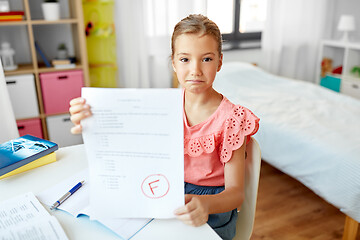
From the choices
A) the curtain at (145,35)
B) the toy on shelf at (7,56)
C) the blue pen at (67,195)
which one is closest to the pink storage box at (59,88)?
the toy on shelf at (7,56)

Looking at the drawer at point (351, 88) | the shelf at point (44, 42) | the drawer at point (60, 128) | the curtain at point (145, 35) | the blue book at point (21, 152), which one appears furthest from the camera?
the drawer at point (351, 88)

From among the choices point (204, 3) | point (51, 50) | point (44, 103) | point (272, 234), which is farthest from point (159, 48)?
point (272, 234)

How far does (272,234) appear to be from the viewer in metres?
1.83

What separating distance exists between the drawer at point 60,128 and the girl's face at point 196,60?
6.15 feet

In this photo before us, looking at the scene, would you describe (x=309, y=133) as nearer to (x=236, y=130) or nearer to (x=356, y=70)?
(x=236, y=130)

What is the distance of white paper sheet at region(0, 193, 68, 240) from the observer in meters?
0.72

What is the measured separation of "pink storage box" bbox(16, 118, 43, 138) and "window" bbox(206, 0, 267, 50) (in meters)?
1.86

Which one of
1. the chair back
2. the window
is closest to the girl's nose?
the chair back

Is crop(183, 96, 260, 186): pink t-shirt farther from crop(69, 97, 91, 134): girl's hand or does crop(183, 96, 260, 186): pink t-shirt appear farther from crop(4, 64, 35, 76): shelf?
crop(4, 64, 35, 76): shelf

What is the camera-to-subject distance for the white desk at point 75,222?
720 millimetres

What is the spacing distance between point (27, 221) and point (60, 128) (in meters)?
1.87

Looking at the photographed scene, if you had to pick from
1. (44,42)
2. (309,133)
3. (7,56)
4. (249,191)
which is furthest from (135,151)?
(44,42)

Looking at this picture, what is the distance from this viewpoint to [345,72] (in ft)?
11.5

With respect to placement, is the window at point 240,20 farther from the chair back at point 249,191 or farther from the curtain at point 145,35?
the chair back at point 249,191
